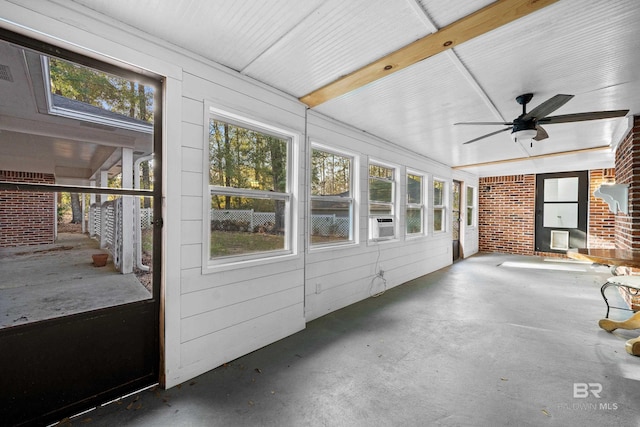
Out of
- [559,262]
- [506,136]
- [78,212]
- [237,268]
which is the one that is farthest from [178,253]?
[559,262]

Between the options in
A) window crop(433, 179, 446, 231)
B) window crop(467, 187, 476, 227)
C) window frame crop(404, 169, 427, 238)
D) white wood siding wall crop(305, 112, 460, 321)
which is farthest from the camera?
window crop(467, 187, 476, 227)

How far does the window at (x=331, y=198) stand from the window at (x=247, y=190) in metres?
0.56

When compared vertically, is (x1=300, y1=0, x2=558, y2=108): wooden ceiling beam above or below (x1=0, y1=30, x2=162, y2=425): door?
above

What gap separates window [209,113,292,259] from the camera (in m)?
2.48

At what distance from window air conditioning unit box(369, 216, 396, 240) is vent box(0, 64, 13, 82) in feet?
13.5

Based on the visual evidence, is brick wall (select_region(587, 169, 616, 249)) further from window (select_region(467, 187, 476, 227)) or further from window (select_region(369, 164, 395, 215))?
window (select_region(369, 164, 395, 215))

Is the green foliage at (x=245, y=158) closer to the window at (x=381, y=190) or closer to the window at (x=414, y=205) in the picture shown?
the window at (x=381, y=190)

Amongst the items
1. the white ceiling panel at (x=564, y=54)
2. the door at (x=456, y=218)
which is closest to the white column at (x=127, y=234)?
the white ceiling panel at (x=564, y=54)

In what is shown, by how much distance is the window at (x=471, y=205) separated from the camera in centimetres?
849

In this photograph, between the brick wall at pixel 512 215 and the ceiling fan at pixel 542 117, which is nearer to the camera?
the ceiling fan at pixel 542 117

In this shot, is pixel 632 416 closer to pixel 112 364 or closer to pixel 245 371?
pixel 245 371

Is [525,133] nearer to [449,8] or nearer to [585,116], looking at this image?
[585,116]

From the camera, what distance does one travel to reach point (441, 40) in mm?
1850

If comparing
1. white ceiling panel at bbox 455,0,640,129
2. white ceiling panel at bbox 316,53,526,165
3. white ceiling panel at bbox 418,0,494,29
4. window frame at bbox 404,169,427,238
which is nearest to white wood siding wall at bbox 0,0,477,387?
white ceiling panel at bbox 316,53,526,165
